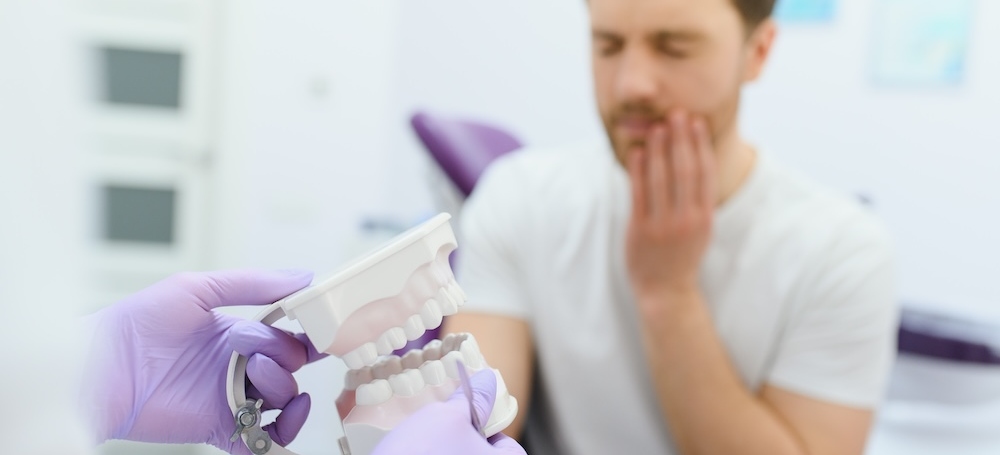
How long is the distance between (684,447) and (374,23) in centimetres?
215

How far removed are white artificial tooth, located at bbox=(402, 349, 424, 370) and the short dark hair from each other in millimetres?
735

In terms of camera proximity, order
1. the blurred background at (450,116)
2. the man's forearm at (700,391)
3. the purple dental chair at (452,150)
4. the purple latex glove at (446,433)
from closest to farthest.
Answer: the purple latex glove at (446,433), the man's forearm at (700,391), the purple dental chair at (452,150), the blurred background at (450,116)

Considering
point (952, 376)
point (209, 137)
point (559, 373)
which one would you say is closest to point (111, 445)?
point (559, 373)

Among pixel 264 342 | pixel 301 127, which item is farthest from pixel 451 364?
pixel 301 127

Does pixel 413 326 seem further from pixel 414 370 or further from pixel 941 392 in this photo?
pixel 941 392

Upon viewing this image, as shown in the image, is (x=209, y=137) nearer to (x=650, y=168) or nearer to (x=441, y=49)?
(x=441, y=49)

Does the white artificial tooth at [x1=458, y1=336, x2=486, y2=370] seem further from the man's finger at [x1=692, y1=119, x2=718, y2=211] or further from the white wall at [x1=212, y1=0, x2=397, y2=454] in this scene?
the white wall at [x1=212, y1=0, x2=397, y2=454]

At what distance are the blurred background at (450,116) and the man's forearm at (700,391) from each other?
51 cm

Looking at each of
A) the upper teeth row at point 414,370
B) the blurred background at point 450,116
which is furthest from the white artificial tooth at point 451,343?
the blurred background at point 450,116

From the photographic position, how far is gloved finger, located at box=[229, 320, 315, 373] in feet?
1.84

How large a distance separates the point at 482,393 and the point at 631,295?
63 cm

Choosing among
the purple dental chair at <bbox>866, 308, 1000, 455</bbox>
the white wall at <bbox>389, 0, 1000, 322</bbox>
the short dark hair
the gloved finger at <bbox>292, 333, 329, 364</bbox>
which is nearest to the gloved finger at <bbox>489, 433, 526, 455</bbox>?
the gloved finger at <bbox>292, 333, 329, 364</bbox>

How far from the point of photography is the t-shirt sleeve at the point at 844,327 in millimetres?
1019

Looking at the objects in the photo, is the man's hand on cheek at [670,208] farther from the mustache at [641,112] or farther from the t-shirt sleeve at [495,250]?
the t-shirt sleeve at [495,250]
